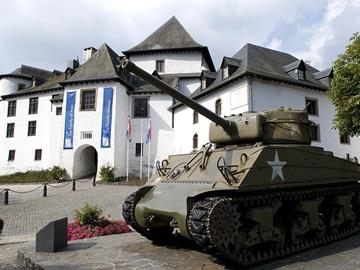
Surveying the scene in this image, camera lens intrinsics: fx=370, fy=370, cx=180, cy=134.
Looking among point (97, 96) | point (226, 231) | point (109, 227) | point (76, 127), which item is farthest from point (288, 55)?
point (226, 231)

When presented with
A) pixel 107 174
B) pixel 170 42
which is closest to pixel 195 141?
pixel 107 174

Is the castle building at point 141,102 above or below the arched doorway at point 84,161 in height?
above

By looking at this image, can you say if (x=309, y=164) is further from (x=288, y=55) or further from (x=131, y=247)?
(x=288, y=55)

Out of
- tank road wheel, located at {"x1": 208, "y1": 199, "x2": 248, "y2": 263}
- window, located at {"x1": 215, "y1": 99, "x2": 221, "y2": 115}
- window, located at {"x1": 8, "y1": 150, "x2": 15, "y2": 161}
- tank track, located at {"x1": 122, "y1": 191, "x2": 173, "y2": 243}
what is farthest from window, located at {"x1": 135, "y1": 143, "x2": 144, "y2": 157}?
tank road wheel, located at {"x1": 208, "y1": 199, "x2": 248, "y2": 263}

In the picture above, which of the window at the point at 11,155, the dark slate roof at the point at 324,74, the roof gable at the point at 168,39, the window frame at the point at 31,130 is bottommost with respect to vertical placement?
the window at the point at 11,155

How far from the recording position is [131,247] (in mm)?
7926

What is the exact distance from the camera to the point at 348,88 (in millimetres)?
19234

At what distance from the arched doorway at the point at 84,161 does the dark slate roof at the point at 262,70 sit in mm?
10726

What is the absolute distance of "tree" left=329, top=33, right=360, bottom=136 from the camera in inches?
729

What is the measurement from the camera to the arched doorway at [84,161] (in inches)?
1206

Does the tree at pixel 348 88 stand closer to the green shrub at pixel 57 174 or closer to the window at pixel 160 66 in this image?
the window at pixel 160 66

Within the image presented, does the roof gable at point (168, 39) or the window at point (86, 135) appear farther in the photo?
the roof gable at point (168, 39)

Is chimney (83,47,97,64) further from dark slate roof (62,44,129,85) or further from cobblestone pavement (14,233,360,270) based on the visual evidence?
cobblestone pavement (14,233,360,270)

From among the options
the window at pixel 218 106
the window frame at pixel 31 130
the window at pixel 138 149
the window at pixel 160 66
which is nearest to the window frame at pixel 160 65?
the window at pixel 160 66
